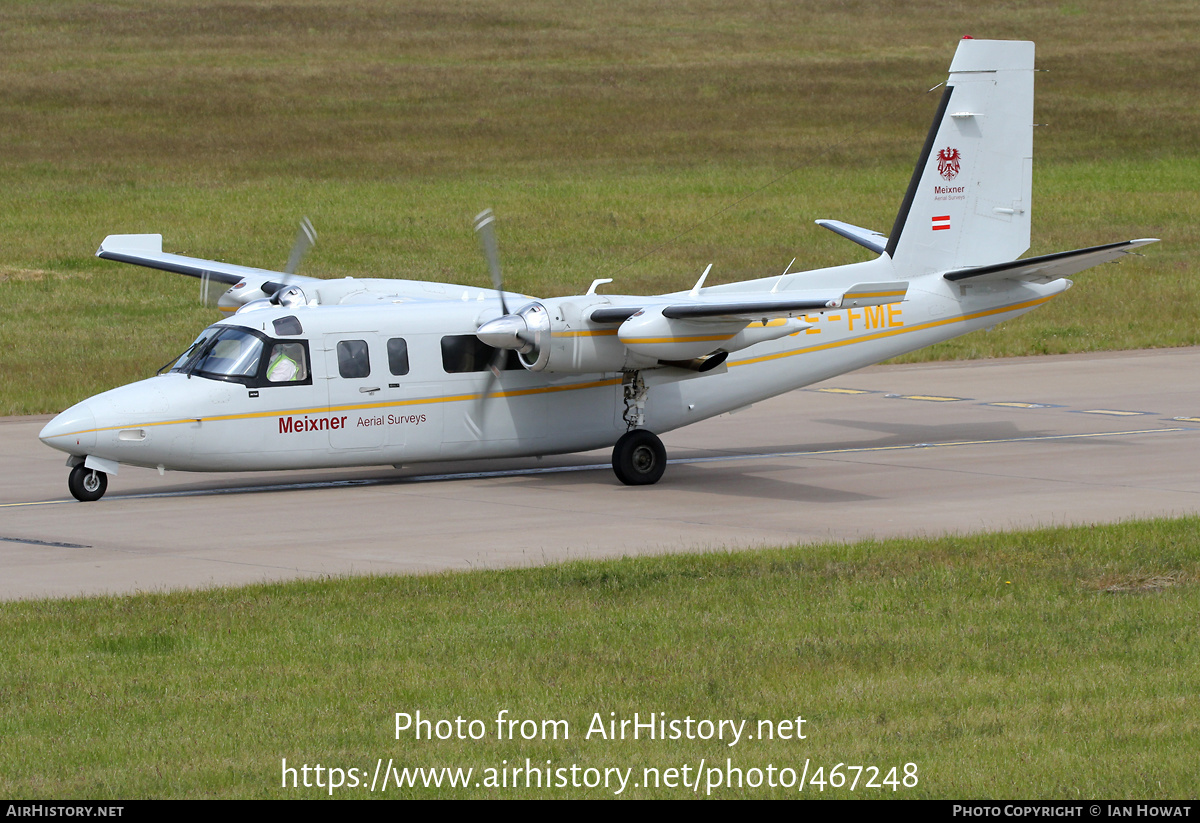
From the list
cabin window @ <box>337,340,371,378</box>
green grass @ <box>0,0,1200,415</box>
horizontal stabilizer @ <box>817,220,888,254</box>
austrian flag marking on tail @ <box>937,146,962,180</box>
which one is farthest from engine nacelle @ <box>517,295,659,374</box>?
green grass @ <box>0,0,1200,415</box>

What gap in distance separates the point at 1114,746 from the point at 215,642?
687cm

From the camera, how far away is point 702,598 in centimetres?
1404

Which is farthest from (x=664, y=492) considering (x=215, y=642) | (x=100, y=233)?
(x=100, y=233)

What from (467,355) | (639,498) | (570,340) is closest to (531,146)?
(467,355)

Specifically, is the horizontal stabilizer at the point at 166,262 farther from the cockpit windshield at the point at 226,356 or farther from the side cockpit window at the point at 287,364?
the side cockpit window at the point at 287,364

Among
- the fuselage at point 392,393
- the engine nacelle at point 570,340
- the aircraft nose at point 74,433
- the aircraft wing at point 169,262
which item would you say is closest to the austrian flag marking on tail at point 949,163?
the fuselage at point 392,393

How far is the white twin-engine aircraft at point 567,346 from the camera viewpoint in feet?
62.5

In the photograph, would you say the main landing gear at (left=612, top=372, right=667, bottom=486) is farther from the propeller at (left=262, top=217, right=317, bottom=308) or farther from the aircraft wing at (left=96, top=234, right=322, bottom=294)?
the aircraft wing at (left=96, top=234, right=322, bottom=294)

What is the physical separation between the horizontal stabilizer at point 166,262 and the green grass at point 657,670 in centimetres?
1074

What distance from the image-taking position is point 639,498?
1977 cm

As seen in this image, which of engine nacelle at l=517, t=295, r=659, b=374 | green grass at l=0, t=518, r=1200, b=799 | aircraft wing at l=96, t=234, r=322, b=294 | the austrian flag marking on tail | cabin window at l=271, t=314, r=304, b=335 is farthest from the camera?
aircraft wing at l=96, t=234, r=322, b=294

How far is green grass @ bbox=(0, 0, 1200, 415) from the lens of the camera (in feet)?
140

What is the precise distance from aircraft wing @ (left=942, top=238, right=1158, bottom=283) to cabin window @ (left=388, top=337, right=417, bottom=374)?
8.06 meters

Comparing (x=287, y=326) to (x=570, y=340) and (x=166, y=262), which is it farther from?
(x=166, y=262)
